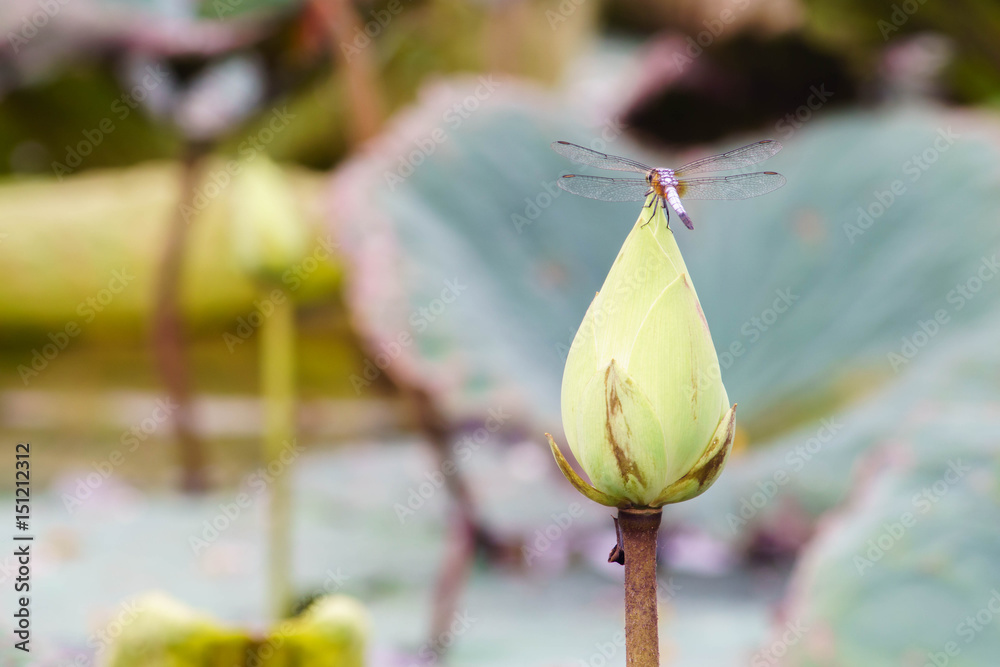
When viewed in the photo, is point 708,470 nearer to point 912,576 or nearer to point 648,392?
point 648,392

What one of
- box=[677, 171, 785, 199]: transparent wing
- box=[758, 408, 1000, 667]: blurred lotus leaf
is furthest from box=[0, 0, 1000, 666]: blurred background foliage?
box=[677, 171, 785, 199]: transparent wing

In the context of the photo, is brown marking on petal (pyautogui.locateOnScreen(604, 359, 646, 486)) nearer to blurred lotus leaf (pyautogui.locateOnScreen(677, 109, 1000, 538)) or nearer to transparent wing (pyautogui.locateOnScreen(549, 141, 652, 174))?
transparent wing (pyautogui.locateOnScreen(549, 141, 652, 174))

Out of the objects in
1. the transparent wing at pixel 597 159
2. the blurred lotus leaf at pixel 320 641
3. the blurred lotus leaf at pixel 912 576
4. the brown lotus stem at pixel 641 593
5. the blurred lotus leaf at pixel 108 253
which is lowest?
the blurred lotus leaf at pixel 108 253

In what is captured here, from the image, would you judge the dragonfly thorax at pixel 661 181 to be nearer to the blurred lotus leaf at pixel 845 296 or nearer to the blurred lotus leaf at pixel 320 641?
the blurred lotus leaf at pixel 320 641

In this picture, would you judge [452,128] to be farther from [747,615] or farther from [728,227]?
[747,615]

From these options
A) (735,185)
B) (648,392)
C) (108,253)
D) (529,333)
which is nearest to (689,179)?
(735,185)

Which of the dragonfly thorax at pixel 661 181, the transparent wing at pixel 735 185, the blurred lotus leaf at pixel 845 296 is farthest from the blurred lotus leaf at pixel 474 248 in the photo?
the dragonfly thorax at pixel 661 181
